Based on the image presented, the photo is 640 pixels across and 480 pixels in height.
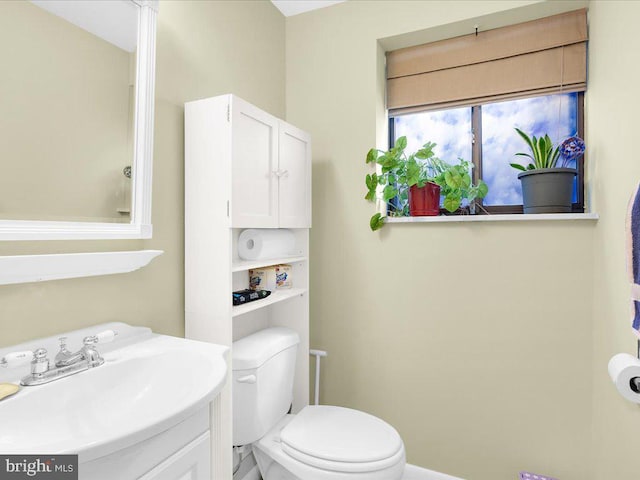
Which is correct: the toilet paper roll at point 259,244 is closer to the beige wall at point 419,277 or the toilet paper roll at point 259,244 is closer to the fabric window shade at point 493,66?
the beige wall at point 419,277

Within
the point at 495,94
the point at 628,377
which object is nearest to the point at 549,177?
the point at 495,94

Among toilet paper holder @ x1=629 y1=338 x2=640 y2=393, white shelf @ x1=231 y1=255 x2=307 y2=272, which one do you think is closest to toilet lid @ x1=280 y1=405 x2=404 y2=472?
white shelf @ x1=231 y1=255 x2=307 y2=272

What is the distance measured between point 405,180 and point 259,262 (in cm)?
79

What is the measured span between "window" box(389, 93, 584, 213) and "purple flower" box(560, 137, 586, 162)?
0.16 metres

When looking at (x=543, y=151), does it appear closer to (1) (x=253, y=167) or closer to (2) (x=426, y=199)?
(2) (x=426, y=199)

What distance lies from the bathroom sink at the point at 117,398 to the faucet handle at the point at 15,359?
0.04 m

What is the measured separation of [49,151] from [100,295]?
1.41ft

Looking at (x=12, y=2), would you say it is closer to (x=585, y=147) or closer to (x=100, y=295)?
(x=100, y=295)

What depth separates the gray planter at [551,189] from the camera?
1.56m

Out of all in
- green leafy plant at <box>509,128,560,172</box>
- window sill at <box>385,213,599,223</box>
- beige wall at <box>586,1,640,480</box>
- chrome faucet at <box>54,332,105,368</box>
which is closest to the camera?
chrome faucet at <box>54,332,105,368</box>

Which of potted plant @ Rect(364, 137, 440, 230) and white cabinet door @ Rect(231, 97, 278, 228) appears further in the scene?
potted plant @ Rect(364, 137, 440, 230)

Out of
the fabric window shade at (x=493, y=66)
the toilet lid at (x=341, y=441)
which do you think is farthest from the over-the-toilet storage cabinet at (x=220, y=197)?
the fabric window shade at (x=493, y=66)

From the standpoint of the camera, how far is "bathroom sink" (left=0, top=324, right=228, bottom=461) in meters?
0.65

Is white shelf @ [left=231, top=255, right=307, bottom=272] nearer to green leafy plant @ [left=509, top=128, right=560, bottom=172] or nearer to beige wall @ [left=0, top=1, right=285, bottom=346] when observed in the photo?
beige wall @ [left=0, top=1, right=285, bottom=346]
